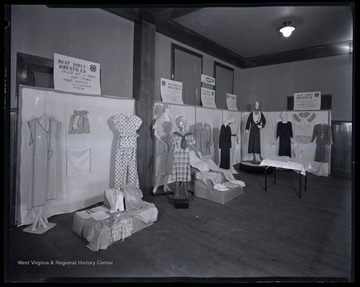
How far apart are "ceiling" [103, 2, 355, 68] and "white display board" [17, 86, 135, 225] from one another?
1041 millimetres

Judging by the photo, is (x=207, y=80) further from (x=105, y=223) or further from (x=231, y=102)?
(x=105, y=223)

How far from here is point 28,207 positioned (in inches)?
78.6

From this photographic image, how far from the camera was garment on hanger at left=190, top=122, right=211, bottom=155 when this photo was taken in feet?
8.10

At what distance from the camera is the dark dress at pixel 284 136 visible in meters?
2.44

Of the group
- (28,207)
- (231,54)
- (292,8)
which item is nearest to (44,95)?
(28,207)

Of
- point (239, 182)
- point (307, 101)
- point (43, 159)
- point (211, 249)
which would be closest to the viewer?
point (211, 249)

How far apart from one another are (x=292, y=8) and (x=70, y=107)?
7.45 ft

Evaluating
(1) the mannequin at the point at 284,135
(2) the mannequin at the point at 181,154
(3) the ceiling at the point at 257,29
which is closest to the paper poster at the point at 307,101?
(1) the mannequin at the point at 284,135

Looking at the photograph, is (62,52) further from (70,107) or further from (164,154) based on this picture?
(164,154)

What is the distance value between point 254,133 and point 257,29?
3.94 feet

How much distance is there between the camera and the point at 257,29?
2.02m

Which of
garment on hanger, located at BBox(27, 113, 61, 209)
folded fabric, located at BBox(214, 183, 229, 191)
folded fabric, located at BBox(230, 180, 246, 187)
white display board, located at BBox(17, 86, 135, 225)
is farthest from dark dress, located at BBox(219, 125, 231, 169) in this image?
garment on hanger, located at BBox(27, 113, 61, 209)

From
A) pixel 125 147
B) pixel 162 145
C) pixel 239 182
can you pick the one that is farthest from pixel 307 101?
pixel 125 147

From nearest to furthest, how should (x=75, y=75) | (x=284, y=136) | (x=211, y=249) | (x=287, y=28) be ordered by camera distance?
(x=211, y=249), (x=287, y=28), (x=75, y=75), (x=284, y=136)
